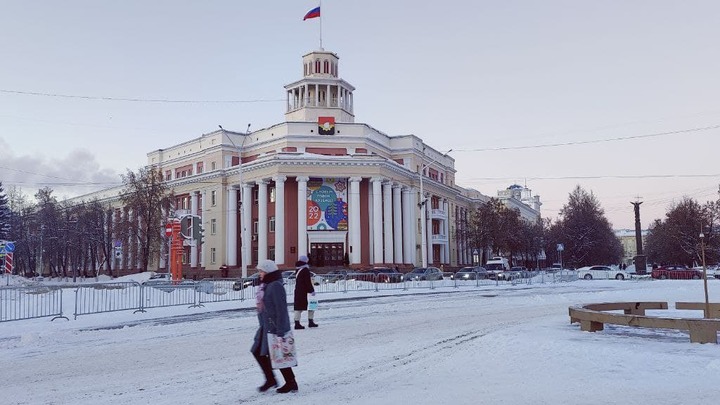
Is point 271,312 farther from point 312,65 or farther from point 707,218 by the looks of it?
point 707,218

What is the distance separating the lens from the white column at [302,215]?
5675 cm

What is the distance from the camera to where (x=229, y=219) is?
2542 inches

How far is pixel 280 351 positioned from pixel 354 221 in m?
50.6

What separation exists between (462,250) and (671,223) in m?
29.2

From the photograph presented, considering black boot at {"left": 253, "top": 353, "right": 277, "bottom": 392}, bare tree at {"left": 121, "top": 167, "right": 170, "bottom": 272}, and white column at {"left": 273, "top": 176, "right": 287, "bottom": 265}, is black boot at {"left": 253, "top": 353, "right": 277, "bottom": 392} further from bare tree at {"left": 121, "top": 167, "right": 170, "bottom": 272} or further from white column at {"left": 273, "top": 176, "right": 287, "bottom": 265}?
bare tree at {"left": 121, "top": 167, "right": 170, "bottom": 272}

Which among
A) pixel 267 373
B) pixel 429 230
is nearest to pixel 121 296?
pixel 267 373

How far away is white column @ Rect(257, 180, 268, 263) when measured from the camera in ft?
193

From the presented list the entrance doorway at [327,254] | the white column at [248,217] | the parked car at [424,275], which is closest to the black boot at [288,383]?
the parked car at [424,275]

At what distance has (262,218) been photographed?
2345 inches

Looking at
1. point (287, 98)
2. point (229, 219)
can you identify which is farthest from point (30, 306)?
point (287, 98)

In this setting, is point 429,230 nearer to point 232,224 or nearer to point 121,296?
point 232,224

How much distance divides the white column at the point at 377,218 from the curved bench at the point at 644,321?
143 ft

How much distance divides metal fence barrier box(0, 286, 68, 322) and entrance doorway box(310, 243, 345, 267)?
3835cm

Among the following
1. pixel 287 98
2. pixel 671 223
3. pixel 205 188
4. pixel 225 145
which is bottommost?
pixel 671 223
